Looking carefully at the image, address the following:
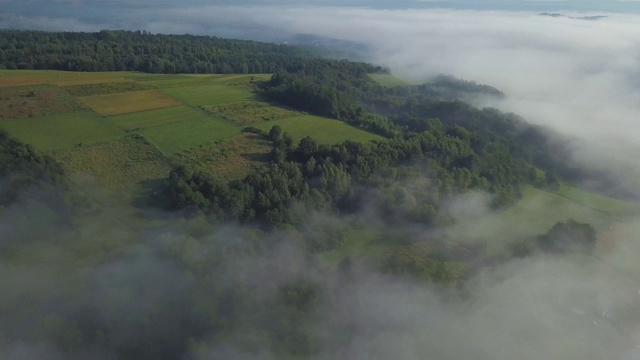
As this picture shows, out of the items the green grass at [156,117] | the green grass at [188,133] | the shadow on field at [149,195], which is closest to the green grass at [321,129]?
the green grass at [188,133]

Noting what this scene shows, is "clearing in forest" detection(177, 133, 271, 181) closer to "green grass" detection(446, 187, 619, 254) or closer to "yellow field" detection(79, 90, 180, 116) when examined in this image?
"yellow field" detection(79, 90, 180, 116)

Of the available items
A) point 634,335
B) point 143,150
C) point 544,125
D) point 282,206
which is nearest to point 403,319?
point 282,206

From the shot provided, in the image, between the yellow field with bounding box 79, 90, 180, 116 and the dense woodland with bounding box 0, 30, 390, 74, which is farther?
the dense woodland with bounding box 0, 30, 390, 74

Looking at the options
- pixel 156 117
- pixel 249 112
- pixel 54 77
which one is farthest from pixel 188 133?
pixel 54 77

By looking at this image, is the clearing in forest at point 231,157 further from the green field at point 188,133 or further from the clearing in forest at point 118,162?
Result: the clearing in forest at point 118,162

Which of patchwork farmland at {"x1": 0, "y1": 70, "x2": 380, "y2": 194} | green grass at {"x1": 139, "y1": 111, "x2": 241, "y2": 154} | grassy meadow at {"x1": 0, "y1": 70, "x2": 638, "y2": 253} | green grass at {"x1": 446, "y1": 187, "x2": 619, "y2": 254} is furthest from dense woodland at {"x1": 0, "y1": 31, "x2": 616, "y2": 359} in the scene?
green grass at {"x1": 139, "y1": 111, "x2": 241, "y2": 154}

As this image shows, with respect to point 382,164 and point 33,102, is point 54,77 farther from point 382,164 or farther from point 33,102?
point 382,164

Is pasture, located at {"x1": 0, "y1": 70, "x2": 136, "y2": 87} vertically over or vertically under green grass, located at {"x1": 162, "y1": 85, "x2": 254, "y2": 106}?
over
